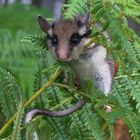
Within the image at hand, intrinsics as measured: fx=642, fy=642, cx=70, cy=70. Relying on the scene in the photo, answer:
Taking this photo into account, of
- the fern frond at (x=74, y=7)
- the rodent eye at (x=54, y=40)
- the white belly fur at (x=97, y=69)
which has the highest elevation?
the fern frond at (x=74, y=7)

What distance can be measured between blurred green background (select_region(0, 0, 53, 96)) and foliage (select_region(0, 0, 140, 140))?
0.71m

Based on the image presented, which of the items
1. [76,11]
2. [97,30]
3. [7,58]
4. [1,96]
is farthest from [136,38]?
[7,58]

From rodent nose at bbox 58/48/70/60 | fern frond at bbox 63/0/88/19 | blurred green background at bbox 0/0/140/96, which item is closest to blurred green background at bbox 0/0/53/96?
blurred green background at bbox 0/0/140/96

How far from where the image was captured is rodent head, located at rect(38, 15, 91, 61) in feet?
7.15

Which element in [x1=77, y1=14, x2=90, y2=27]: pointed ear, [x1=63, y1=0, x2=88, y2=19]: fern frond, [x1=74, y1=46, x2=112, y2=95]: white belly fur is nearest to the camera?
[x1=63, y1=0, x2=88, y2=19]: fern frond

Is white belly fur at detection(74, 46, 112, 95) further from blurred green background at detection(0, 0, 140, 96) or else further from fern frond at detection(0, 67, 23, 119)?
blurred green background at detection(0, 0, 140, 96)

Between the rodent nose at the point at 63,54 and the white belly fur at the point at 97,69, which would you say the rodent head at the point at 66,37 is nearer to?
the rodent nose at the point at 63,54

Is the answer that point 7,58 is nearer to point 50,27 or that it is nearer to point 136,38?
point 50,27

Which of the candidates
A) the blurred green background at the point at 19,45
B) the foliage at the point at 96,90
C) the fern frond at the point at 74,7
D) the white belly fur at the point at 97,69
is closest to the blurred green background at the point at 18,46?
the blurred green background at the point at 19,45

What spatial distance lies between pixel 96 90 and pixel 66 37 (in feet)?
0.82

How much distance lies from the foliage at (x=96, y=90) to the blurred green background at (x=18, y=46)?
0.71 metres

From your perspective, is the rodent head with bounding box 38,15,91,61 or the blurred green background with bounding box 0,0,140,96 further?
the blurred green background with bounding box 0,0,140,96

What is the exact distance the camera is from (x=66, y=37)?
7.29ft

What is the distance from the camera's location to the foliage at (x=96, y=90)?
69.7 inches
